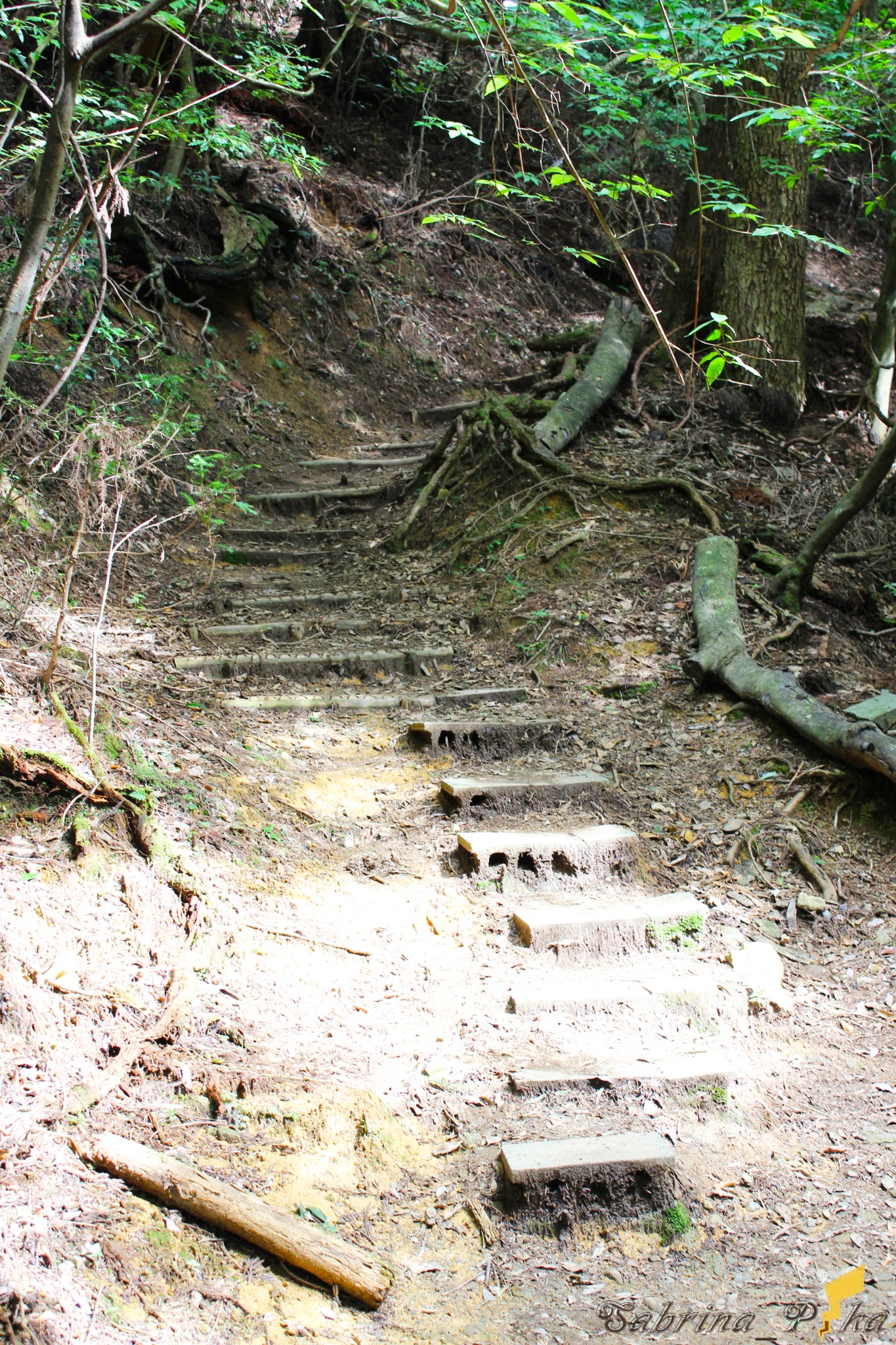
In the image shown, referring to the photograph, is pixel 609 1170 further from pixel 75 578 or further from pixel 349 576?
pixel 349 576

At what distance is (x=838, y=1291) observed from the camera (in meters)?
2.33

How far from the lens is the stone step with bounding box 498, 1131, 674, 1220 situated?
2547 millimetres

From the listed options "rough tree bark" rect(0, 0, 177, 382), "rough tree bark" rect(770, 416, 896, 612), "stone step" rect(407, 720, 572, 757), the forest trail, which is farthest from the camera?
"rough tree bark" rect(770, 416, 896, 612)

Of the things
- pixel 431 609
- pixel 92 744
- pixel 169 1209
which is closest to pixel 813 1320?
pixel 169 1209

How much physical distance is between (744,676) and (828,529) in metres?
1.30

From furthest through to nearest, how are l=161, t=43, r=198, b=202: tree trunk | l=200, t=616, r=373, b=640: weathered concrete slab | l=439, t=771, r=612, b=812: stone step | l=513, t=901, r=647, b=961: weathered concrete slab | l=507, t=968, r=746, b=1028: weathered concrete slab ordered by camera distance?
l=161, t=43, r=198, b=202: tree trunk < l=200, t=616, r=373, b=640: weathered concrete slab < l=439, t=771, r=612, b=812: stone step < l=513, t=901, r=647, b=961: weathered concrete slab < l=507, t=968, r=746, b=1028: weathered concrete slab

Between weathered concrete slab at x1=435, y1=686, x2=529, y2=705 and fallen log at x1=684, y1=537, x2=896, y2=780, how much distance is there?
3.30ft

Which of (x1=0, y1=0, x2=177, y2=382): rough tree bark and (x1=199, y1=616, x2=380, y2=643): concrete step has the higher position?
(x1=0, y1=0, x2=177, y2=382): rough tree bark

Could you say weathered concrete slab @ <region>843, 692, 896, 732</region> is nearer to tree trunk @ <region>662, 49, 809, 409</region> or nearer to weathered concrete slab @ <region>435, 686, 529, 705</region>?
weathered concrete slab @ <region>435, 686, 529, 705</region>

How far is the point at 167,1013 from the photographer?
9.09 ft

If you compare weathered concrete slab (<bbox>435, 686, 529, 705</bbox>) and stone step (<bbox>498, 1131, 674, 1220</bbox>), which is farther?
weathered concrete slab (<bbox>435, 686, 529, 705</bbox>)

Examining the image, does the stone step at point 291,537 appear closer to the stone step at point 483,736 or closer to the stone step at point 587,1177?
the stone step at point 483,736

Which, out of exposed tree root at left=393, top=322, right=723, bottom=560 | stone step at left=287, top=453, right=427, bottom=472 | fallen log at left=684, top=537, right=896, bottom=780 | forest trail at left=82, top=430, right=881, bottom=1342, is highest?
exposed tree root at left=393, top=322, right=723, bottom=560

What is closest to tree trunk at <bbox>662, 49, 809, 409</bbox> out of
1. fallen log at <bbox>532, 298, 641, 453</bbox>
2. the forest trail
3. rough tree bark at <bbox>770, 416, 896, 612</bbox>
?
fallen log at <bbox>532, 298, 641, 453</bbox>
